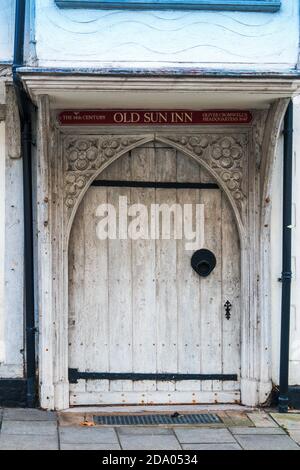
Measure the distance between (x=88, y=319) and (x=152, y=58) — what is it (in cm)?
262

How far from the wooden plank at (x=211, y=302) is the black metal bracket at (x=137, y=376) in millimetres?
63

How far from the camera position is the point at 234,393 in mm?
9367

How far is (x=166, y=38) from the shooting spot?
328 inches

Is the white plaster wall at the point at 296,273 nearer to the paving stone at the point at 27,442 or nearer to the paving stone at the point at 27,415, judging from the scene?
the paving stone at the point at 27,415

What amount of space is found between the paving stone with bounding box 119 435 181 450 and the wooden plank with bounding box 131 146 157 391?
3.70 ft

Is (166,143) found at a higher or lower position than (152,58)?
lower

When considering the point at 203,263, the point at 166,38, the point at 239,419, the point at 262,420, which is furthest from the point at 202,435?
the point at 166,38

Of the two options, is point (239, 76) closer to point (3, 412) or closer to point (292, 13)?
point (292, 13)

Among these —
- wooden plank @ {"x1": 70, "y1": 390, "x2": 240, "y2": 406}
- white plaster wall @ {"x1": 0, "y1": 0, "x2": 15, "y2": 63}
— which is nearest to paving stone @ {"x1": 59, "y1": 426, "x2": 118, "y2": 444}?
wooden plank @ {"x1": 70, "y1": 390, "x2": 240, "y2": 406}

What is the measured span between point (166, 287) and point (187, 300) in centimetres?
24

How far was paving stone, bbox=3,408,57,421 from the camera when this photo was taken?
865 centimetres

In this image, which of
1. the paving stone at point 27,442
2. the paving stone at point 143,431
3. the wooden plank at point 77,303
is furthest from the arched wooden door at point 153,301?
the paving stone at point 27,442

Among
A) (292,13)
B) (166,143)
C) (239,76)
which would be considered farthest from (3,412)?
(292,13)

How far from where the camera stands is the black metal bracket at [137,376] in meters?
9.22
